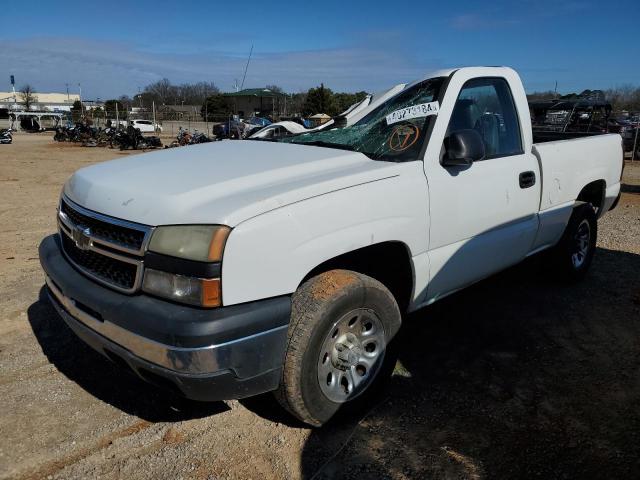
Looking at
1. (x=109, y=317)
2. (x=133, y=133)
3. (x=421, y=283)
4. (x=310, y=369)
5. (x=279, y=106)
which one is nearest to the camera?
(x=109, y=317)

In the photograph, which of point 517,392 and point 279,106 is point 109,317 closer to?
point 517,392

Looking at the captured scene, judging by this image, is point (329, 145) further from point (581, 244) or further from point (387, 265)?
point (581, 244)

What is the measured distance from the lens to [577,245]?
5.00 m

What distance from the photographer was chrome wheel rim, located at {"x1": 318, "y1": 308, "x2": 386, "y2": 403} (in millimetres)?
2686

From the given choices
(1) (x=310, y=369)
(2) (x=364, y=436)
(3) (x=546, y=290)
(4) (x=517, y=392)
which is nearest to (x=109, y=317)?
(1) (x=310, y=369)

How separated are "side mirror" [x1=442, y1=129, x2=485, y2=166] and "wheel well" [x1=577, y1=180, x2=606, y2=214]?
2.36 meters

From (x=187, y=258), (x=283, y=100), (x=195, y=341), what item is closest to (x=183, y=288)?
(x=187, y=258)

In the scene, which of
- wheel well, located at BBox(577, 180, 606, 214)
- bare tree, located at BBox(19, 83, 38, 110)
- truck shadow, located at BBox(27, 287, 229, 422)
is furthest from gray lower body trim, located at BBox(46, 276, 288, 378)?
bare tree, located at BBox(19, 83, 38, 110)

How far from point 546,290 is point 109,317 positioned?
13.5ft

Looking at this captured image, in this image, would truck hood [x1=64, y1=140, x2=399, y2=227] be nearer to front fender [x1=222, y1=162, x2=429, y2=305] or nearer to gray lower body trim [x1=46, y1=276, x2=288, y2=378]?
front fender [x1=222, y1=162, x2=429, y2=305]

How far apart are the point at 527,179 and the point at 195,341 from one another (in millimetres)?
2717

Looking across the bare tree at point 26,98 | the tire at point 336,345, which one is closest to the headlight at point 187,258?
the tire at point 336,345

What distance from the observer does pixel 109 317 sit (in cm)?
236

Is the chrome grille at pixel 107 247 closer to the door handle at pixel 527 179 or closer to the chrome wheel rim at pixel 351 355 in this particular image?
the chrome wheel rim at pixel 351 355
